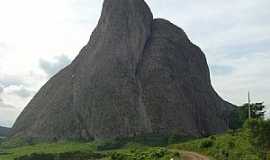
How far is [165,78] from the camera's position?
13275 cm

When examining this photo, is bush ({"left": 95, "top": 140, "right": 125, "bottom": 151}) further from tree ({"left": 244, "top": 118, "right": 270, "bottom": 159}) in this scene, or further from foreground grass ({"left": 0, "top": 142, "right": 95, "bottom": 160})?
tree ({"left": 244, "top": 118, "right": 270, "bottom": 159})

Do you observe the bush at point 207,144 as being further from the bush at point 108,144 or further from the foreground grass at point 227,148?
the bush at point 108,144

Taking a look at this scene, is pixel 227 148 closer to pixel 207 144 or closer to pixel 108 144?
pixel 207 144

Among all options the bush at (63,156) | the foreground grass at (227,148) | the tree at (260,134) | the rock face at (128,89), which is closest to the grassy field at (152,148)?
the foreground grass at (227,148)

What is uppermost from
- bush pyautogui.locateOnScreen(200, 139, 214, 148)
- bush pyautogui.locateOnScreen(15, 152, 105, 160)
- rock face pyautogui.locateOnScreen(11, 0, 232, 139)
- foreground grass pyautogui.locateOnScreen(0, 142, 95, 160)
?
rock face pyautogui.locateOnScreen(11, 0, 232, 139)

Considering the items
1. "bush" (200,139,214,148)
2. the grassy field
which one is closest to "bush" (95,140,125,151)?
the grassy field

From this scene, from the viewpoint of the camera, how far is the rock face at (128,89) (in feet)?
406

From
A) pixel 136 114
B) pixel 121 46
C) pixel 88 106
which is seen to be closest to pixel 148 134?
pixel 136 114

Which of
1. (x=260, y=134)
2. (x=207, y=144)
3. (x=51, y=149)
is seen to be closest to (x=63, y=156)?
(x=51, y=149)

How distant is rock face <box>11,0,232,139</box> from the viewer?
406 feet

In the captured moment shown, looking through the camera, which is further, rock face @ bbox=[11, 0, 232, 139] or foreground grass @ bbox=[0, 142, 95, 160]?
rock face @ bbox=[11, 0, 232, 139]

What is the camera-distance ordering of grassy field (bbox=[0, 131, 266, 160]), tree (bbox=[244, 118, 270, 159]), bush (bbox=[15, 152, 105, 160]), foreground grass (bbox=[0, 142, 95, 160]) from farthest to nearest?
foreground grass (bbox=[0, 142, 95, 160]), bush (bbox=[15, 152, 105, 160]), grassy field (bbox=[0, 131, 266, 160]), tree (bbox=[244, 118, 270, 159])

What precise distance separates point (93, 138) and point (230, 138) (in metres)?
53.3

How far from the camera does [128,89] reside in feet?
418
